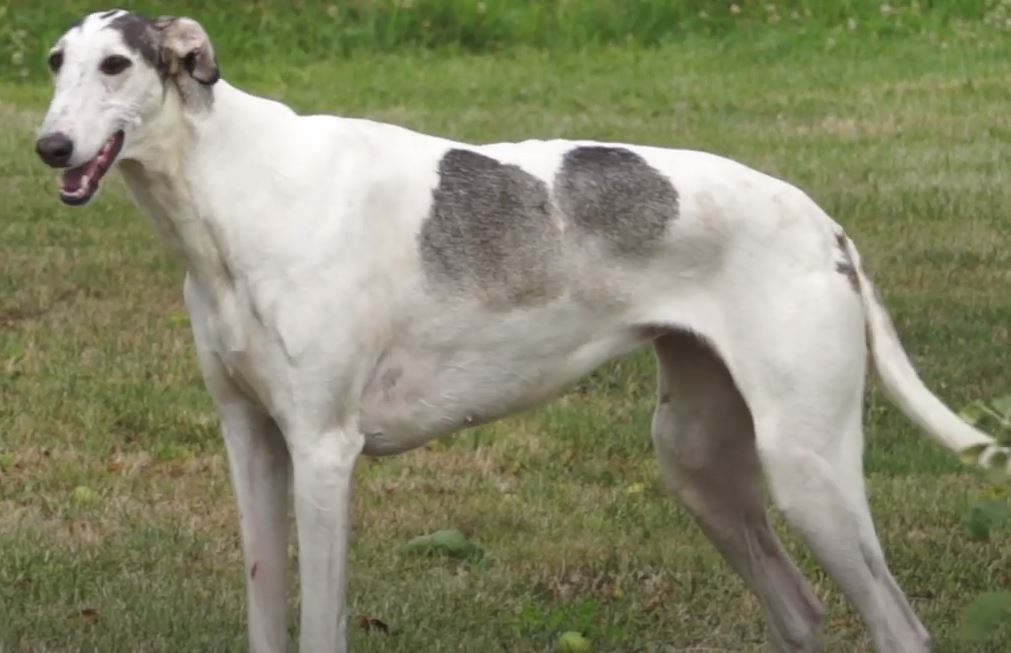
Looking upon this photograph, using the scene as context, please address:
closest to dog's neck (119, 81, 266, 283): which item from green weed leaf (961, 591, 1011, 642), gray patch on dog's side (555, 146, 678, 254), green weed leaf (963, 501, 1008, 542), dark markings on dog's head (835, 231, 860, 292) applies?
gray patch on dog's side (555, 146, 678, 254)

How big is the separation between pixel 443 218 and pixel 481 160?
0.20 meters

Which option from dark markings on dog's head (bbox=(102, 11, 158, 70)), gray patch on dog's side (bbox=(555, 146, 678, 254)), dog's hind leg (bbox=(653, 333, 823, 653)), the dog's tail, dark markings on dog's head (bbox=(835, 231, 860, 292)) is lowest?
dog's hind leg (bbox=(653, 333, 823, 653))

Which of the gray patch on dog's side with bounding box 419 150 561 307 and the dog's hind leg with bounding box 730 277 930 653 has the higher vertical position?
the gray patch on dog's side with bounding box 419 150 561 307

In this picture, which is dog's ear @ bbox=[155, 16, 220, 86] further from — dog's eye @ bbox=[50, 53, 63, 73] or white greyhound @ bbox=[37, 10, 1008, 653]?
dog's eye @ bbox=[50, 53, 63, 73]

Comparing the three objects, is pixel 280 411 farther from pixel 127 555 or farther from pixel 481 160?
pixel 127 555

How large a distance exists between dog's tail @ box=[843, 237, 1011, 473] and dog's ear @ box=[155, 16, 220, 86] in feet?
5.16

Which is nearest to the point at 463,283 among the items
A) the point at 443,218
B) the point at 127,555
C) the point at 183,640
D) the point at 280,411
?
the point at 443,218

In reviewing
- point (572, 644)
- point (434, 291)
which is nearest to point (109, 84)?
point (434, 291)

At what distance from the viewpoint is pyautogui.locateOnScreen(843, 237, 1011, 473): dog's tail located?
550cm

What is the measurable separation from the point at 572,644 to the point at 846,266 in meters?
1.33

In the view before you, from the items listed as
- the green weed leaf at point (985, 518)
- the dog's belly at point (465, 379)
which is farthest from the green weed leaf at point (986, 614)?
the dog's belly at point (465, 379)

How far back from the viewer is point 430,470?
25.3 feet

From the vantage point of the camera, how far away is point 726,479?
19.0 feet

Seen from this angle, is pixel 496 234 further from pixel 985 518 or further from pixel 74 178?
pixel 985 518
